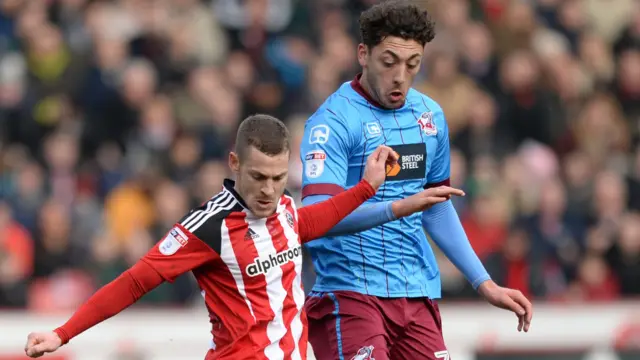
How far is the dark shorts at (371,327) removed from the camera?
6.38m

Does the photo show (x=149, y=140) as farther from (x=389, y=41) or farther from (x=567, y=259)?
(x=389, y=41)

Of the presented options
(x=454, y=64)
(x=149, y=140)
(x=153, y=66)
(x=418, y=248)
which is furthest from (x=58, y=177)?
(x=418, y=248)

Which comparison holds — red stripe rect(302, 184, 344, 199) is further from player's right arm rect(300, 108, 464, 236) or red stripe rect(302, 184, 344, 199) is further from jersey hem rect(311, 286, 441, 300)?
jersey hem rect(311, 286, 441, 300)

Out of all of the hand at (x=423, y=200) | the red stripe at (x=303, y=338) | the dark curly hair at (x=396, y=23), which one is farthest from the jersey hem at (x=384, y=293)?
the dark curly hair at (x=396, y=23)

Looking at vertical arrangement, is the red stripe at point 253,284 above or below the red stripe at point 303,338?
above

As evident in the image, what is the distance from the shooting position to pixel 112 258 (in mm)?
11211

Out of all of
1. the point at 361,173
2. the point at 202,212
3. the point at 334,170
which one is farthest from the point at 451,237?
the point at 202,212

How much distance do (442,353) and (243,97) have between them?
6.98 metres

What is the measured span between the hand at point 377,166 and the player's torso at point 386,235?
0.32m

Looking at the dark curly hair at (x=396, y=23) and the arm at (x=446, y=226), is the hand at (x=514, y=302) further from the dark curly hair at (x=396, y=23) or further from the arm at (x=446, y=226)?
the dark curly hair at (x=396, y=23)

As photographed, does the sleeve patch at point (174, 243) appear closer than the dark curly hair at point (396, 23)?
Yes

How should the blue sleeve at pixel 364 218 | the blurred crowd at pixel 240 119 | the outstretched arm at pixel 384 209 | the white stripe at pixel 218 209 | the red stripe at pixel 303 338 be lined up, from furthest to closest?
the blurred crowd at pixel 240 119, the blue sleeve at pixel 364 218, the red stripe at pixel 303 338, the outstretched arm at pixel 384 209, the white stripe at pixel 218 209

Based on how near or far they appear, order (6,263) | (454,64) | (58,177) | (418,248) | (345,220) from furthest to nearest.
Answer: (454,64) < (58,177) < (6,263) < (418,248) < (345,220)

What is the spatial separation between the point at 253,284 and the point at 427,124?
1.38 meters
